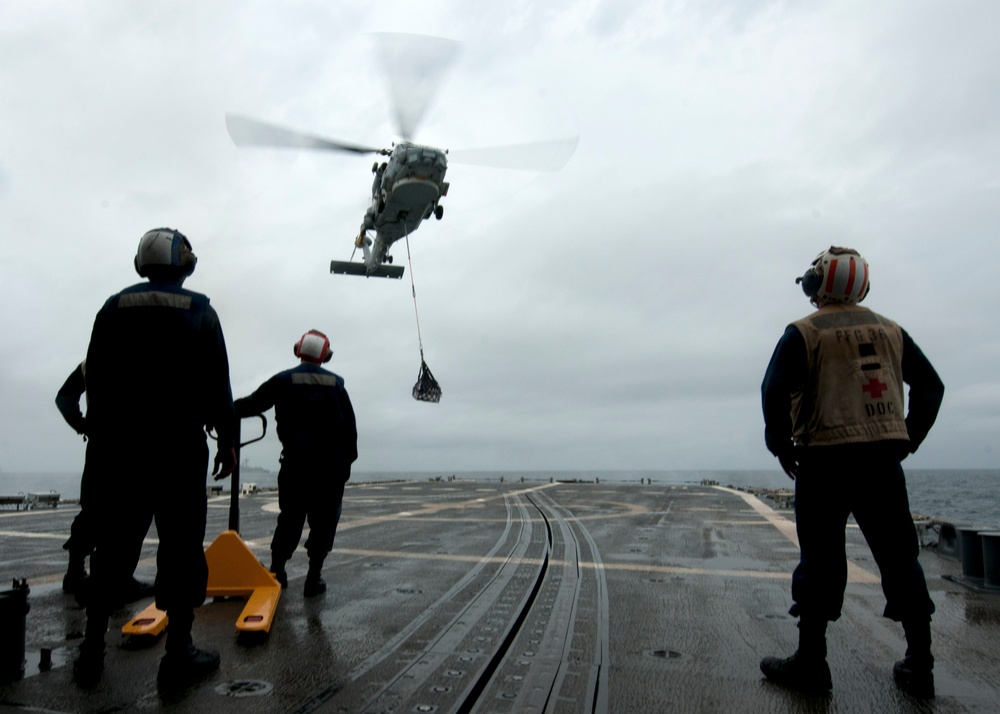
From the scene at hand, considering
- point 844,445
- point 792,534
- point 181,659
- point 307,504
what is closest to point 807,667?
point 844,445

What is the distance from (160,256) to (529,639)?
2.76m

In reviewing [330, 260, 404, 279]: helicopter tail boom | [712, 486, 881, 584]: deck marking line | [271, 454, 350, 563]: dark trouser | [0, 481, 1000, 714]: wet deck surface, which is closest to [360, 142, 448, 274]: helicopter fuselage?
[330, 260, 404, 279]: helicopter tail boom

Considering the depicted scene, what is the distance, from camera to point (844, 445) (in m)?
2.91

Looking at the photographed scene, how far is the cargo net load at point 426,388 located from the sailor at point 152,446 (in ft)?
58.1

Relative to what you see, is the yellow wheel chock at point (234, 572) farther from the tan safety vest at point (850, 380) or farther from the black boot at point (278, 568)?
the tan safety vest at point (850, 380)

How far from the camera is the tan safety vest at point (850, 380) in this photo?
2.90 m

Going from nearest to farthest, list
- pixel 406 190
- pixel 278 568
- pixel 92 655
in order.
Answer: pixel 92 655 → pixel 278 568 → pixel 406 190

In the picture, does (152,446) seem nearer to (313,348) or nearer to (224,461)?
(224,461)

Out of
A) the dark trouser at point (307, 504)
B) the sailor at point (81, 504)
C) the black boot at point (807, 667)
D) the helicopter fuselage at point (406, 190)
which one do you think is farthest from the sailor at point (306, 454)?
the helicopter fuselage at point (406, 190)

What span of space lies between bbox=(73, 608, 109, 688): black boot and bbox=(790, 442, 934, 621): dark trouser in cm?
321

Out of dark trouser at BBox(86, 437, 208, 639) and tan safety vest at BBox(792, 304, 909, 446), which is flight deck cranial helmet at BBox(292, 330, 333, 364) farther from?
tan safety vest at BBox(792, 304, 909, 446)

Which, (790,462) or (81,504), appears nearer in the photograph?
→ (81,504)

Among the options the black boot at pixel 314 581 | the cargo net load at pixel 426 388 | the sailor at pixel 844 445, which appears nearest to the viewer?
the sailor at pixel 844 445

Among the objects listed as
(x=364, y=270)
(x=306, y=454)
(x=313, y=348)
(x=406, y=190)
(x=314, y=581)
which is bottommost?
(x=314, y=581)
